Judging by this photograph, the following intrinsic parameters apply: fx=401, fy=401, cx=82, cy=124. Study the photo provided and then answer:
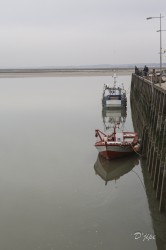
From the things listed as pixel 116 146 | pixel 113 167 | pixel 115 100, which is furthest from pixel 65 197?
pixel 115 100

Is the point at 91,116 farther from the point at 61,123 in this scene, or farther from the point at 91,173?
the point at 91,173

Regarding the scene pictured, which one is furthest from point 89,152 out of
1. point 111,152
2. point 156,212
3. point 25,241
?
point 25,241

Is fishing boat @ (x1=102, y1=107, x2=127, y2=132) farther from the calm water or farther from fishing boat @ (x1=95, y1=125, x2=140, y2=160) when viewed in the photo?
fishing boat @ (x1=95, y1=125, x2=140, y2=160)

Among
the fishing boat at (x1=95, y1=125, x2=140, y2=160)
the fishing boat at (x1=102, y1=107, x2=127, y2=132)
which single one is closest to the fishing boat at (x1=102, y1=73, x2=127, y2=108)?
the fishing boat at (x1=102, y1=107, x2=127, y2=132)

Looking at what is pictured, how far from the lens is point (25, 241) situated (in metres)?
15.5

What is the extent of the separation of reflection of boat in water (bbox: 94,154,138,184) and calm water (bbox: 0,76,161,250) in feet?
0.41

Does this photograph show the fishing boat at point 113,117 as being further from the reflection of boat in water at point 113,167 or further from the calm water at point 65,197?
the reflection of boat in water at point 113,167

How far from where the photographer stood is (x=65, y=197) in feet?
65.4

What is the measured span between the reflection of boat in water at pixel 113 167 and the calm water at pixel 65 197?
4.9 inches

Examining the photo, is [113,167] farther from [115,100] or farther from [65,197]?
A: [115,100]

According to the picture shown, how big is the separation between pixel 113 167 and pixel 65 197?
20.5ft

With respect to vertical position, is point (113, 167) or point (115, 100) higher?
point (115, 100)

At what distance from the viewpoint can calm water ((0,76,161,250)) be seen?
51.0 ft

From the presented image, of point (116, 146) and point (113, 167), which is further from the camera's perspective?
point (116, 146)
